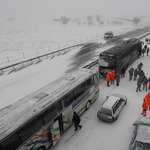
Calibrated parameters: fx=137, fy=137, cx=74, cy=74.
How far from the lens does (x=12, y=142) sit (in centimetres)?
546

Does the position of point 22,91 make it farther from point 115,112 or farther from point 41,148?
point 115,112

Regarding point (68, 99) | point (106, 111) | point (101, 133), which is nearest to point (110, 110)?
point (106, 111)

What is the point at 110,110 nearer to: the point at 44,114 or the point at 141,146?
the point at 141,146

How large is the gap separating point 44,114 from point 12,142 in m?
1.83

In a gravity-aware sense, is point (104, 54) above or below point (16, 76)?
above

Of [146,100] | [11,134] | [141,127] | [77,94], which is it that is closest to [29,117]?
[11,134]

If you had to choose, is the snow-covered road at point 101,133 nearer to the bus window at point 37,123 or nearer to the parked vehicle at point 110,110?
the parked vehicle at point 110,110

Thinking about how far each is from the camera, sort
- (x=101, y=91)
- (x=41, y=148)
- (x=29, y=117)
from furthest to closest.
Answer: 1. (x=101, y=91)
2. (x=41, y=148)
3. (x=29, y=117)

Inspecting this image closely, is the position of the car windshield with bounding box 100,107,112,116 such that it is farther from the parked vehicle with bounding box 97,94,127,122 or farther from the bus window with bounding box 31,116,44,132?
the bus window with bounding box 31,116,44,132

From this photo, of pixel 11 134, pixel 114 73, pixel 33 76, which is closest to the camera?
pixel 11 134

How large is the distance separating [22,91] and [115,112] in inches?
371

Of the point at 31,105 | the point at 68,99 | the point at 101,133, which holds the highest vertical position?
the point at 31,105

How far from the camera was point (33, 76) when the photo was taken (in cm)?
1736

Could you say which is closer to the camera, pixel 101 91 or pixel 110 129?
pixel 110 129
